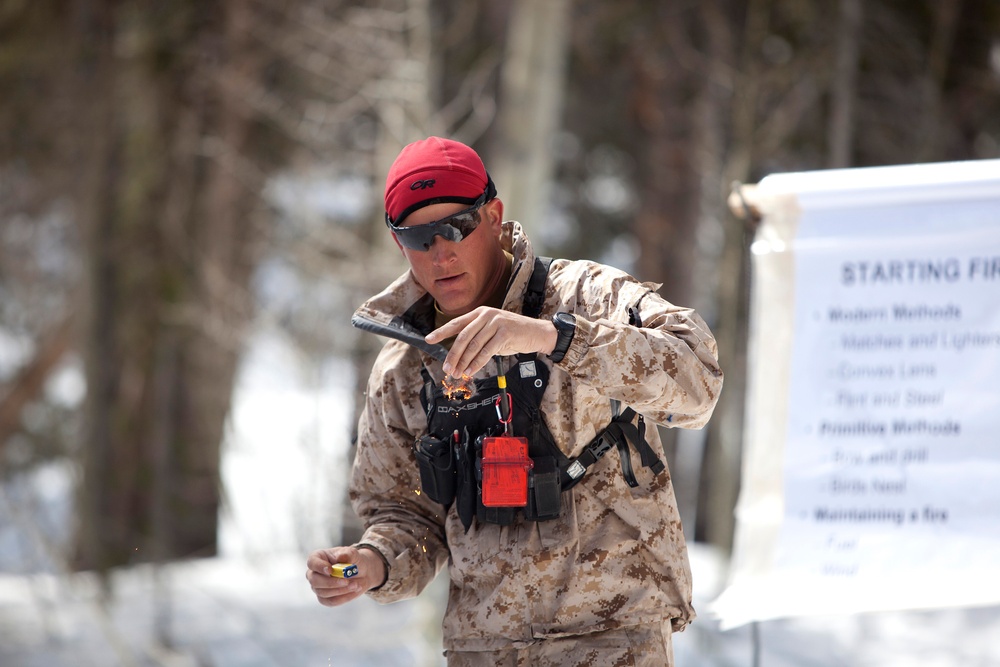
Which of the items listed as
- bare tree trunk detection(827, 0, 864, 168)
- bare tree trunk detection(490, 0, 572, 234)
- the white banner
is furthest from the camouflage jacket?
bare tree trunk detection(827, 0, 864, 168)

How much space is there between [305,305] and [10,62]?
4.02 meters

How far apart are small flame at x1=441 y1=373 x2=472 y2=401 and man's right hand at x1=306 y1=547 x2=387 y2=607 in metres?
0.42

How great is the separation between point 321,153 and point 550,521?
8.69 metres

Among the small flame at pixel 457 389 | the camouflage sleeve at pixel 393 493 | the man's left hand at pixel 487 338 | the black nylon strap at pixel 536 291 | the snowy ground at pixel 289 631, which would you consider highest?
the black nylon strap at pixel 536 291

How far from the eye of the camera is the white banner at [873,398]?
3.53 m

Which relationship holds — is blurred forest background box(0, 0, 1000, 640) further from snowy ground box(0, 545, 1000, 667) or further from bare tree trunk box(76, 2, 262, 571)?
snowy ground box(0, 545, 1000, 667)

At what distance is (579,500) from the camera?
7.77 feet

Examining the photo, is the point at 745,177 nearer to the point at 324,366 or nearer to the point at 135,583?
the point at 324,366

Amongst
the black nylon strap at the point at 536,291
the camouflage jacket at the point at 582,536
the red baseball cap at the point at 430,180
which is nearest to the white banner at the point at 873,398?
the camouflage jacket at the point at 582,536

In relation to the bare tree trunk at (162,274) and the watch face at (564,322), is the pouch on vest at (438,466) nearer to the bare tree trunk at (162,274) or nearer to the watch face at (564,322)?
the watch face at (564,322)

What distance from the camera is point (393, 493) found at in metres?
2.67

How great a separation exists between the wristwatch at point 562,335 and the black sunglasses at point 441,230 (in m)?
0.40

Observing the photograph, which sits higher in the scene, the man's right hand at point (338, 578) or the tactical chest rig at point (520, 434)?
the tactical chest rig at point (520, 434)

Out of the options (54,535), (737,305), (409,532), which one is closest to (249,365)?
(54,535)
